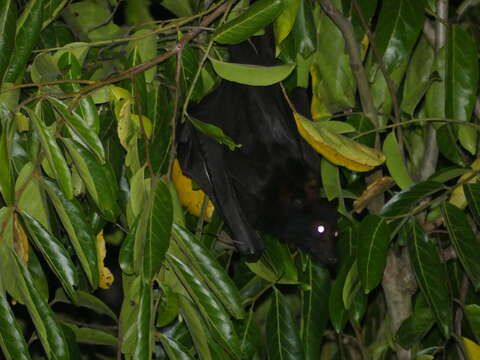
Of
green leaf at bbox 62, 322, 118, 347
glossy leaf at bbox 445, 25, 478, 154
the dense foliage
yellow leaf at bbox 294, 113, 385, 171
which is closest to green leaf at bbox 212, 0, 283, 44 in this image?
the dense foliage

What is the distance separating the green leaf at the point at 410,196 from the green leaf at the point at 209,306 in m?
0.40

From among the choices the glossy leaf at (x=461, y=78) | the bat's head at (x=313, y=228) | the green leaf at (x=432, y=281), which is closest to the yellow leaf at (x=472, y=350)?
the green leaf at (x=432, y=281)

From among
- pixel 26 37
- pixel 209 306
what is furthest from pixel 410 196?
pixel 26 37

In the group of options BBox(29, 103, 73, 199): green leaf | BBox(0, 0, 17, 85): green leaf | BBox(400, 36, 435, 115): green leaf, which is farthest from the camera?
BBox(400, 36, 435, 115): green leaf

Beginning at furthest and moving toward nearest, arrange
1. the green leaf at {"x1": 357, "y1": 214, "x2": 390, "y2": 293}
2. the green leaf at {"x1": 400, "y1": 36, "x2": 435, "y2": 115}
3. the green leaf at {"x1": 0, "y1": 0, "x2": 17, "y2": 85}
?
the green leaf at {"x1": 400, "y1": 36, "x2": 435, "y2": 115}
the green leaf at {"x1": 357, "y1": 214, "x2": 390, "y2": 293}
the green leaf at {"x1": 0, "y1": 0, "x2": 17, "y2": 85}

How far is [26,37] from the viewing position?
51.9 inches

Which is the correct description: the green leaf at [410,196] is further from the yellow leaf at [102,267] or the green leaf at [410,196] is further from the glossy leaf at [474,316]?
the yellow leaf at [102,267]

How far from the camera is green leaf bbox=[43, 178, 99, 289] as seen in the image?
1.22m

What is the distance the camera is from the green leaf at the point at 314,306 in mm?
1652

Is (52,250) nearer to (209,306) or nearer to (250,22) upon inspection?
(209,306)

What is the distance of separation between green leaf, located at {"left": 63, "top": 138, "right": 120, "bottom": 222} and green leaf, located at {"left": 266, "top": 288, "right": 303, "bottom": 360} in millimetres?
514

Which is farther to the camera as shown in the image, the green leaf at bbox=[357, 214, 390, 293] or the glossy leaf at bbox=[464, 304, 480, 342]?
the glossy leaf at bbox=[464, 304, 480, 342]

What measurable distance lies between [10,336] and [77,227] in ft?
0.53

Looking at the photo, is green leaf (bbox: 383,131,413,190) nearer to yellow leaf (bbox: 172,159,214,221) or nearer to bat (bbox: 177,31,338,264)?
bat (bbox: 177,31,338,264)
